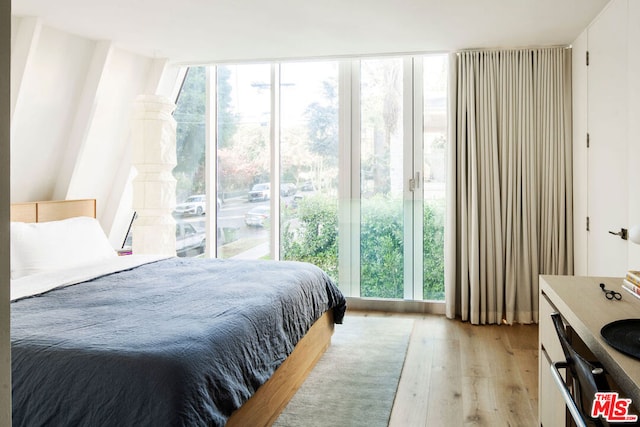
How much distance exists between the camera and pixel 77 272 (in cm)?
327

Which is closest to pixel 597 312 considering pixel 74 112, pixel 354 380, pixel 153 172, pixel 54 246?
pixel 354 380

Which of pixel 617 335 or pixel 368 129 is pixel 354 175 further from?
pixel 617 335

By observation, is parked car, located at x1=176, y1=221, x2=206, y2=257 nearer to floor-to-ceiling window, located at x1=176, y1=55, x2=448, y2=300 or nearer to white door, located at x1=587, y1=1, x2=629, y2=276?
floor-to-ceiling window, located at x1=176, y1=55, x2=448, y2=300

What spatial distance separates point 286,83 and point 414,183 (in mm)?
1559

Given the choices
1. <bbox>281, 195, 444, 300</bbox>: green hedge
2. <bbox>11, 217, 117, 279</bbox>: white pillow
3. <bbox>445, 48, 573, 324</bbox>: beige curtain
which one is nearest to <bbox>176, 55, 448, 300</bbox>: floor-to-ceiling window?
<bbox>281, 195, 444, 300</bbox>: green hedge

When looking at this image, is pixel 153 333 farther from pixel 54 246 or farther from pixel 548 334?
pixel 54 246

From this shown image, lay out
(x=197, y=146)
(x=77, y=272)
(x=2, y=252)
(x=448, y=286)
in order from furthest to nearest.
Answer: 1. (x=197, y=146)
2. (x=448, y=286)
3. (x=77, y=272)
4. (x=2, y=252)

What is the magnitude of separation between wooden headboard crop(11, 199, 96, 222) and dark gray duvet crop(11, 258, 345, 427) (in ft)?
4.45

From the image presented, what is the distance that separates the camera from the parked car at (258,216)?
520 cm

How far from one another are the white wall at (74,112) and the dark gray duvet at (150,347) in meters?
1.65

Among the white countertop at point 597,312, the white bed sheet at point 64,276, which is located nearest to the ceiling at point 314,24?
the white bed sheet at point 64,276

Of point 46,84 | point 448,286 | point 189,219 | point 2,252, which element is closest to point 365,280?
point 448,286

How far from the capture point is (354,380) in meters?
3.23

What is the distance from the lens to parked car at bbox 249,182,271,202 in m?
5.17
